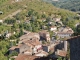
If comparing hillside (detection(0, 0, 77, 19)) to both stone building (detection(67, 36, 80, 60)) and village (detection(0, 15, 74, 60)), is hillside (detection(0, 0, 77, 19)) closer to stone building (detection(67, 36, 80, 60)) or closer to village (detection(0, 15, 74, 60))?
village (detection(0, 15, 74, 60))

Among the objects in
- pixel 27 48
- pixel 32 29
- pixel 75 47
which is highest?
pixel 75 47

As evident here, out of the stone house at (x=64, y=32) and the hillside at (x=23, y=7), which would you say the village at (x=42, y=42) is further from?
the hillside at (x=23, y=7)

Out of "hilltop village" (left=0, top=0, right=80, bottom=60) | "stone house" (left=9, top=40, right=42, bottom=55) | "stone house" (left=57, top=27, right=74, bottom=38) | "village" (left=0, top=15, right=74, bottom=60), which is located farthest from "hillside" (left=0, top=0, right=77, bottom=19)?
"stone house" (left=9, top=40, right=42, bottom=55)

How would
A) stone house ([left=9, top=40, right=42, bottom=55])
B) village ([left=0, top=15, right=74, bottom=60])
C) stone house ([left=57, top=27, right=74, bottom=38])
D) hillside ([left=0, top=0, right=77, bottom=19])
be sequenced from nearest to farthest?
1. village ([left=0, top=15, right=74, bottom=60])
2. stone house ([left=9, top=40, right=42, bottom=55])
3. stone house ([left=57, top=27, right=74, bottom=38])
4. hillside ([left=0, top=0, right=77, bottom=19])

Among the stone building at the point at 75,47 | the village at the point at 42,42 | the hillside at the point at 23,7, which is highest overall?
the stone building at the point at 75,47

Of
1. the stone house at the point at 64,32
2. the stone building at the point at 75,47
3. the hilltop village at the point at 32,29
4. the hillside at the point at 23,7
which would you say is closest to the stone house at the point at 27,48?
the hilltop village at the point at 32,29

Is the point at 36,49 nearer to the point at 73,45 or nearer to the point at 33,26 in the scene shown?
the point at 33,26

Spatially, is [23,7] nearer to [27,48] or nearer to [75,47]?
[27,48]

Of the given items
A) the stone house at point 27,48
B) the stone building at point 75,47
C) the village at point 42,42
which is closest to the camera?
the stone building at point 75,47

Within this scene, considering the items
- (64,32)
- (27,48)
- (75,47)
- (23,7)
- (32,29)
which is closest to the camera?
(75,47)

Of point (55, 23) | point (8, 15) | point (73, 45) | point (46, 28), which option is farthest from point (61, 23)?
point (73, 45)

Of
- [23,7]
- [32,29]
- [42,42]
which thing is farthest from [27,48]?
[23,7]
